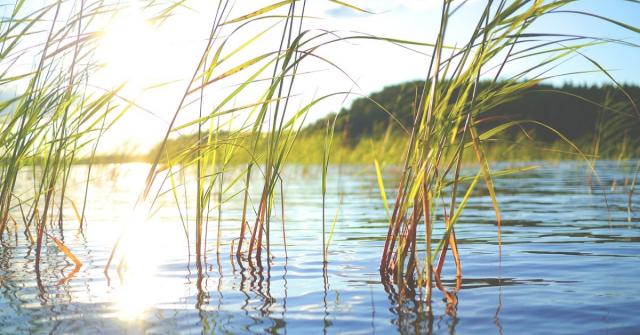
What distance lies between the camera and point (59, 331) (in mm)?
1868

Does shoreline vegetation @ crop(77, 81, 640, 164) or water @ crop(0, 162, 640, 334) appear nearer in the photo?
water @ crop(0, 162, 640, 334)

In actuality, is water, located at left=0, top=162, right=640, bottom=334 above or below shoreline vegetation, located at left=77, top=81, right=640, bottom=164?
below

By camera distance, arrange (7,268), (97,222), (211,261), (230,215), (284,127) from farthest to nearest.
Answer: (230,215), (97,222), (211,261), (7,268), (284,127)

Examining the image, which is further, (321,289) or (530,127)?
(530,127)

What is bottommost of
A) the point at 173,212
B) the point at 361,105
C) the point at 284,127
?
the point at 173,212

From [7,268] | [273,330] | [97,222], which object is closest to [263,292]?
[273,330]

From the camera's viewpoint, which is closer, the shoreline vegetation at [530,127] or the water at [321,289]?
the water at [321,289]

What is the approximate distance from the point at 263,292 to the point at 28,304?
2.93ft

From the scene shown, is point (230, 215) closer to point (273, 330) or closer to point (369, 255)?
point (369, 255)

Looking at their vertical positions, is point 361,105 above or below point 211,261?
above

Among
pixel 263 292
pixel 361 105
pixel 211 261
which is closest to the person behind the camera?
pixel 263 292

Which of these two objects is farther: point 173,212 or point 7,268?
point 173,212

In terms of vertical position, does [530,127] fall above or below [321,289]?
above

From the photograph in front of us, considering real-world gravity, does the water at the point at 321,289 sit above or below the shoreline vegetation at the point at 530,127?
below
